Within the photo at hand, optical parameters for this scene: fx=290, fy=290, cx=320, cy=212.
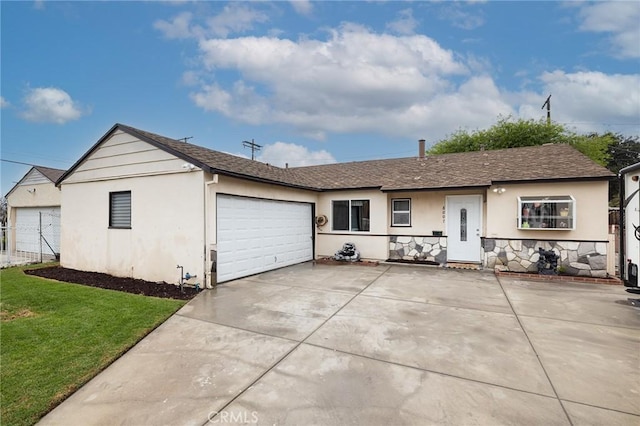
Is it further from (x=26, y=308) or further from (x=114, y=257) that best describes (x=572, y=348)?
(x=114, y=257)

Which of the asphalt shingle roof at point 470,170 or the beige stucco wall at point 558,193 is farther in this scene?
the asphalt shingle roof at point 470,170

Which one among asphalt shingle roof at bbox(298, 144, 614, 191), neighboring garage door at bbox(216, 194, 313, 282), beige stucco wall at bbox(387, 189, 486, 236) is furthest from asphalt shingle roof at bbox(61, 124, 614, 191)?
neighboring garage door at bbox(216, 194, 313, 282)

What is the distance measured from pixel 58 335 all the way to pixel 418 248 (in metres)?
9.93

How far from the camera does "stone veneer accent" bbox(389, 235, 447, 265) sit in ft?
34.2

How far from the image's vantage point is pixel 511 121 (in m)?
21.3

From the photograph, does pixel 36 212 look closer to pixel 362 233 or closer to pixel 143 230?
pixel 143 230

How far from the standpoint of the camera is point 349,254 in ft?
36.2

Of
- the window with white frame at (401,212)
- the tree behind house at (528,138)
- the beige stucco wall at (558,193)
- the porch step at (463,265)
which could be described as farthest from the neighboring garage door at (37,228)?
the tree behind house at (528,138)

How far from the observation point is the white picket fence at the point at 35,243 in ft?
39.1

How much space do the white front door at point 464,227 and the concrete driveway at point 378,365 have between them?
13.1ft

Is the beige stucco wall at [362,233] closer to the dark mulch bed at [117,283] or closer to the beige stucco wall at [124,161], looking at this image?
the dark mulch bed at [117,283]

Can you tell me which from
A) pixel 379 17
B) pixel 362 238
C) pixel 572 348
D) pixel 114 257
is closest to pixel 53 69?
pixel 114 257

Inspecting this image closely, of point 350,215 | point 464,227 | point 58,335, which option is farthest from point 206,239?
point 464,227

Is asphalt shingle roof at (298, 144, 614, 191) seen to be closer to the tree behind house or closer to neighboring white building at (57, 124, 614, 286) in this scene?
neighboring white building at (57, 124, 614, 286)
